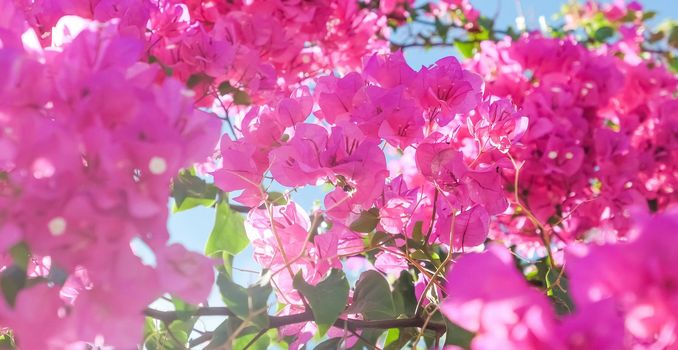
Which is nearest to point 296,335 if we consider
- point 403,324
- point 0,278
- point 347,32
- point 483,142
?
point 403,324

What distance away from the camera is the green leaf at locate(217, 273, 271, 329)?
0.52 m

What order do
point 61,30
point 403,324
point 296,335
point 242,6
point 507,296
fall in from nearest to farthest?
point 507,296, point 61,30, point 403,324, point 296,335, point 242,6

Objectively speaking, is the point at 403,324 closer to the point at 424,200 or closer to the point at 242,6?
the point at 424,200

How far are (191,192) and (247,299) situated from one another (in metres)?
0.41

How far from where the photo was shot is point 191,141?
412 mm

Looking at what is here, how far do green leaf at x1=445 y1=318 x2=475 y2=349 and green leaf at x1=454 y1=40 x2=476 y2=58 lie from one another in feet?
4.48

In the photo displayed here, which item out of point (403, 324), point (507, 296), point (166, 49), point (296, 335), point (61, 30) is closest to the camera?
point (507, 296)

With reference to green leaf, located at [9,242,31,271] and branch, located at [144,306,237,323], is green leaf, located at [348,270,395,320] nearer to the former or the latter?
branch, located at [144,306,237,323]

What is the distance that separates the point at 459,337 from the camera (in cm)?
54

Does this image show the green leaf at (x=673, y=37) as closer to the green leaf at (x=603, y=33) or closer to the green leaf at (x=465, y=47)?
the green leaf at (x=603, y=33)

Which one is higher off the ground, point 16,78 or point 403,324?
point 16,78

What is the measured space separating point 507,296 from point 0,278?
278mm

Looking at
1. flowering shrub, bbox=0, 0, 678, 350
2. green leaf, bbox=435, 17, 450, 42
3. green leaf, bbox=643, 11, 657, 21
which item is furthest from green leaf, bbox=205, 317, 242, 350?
green leaf, bbox=643, 11, 657, 21

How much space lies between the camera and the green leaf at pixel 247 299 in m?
0.52
